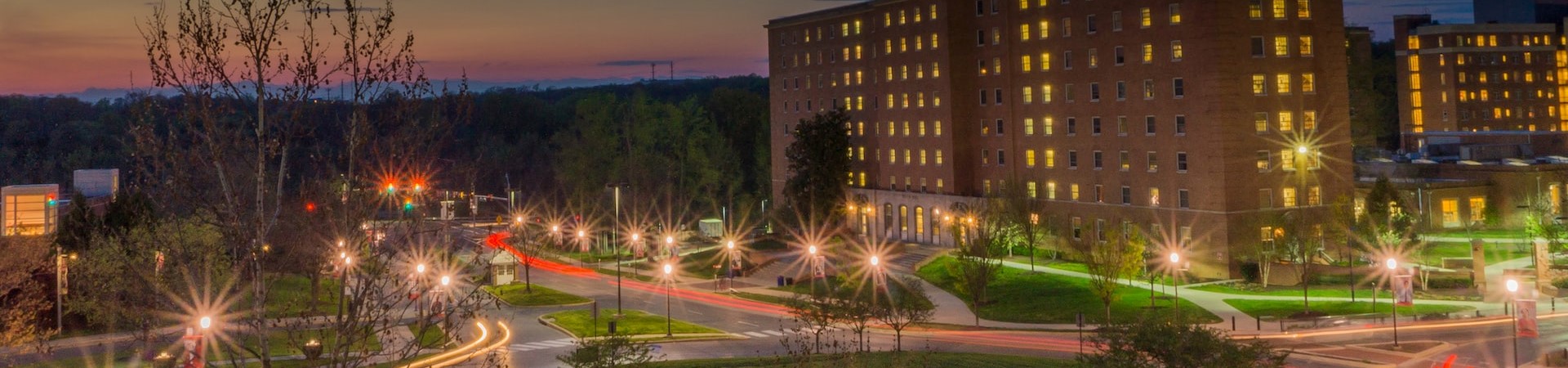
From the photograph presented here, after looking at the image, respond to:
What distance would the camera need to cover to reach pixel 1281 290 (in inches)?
2306

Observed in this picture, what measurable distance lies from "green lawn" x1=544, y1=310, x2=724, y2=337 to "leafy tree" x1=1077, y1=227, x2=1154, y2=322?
16887 mm

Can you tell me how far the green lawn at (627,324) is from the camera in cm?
5159

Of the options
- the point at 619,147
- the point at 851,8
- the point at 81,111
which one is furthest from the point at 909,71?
the point at 81,111

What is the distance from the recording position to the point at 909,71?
92.4m

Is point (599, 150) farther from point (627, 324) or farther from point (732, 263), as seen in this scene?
point (627, 324)

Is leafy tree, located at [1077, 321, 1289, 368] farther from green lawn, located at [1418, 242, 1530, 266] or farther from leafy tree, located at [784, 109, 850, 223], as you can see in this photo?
leafy tree, located at [784, 109, 850, 223]

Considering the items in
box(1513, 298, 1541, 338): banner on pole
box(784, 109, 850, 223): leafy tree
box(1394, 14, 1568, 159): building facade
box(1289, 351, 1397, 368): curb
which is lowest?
box(1289, 351, 1397, 368): curb

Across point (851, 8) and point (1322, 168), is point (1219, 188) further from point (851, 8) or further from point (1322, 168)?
point (851, 8)

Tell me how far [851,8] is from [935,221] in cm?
2177

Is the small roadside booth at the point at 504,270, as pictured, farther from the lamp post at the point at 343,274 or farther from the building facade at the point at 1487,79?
the building facade at the point at 1487,79

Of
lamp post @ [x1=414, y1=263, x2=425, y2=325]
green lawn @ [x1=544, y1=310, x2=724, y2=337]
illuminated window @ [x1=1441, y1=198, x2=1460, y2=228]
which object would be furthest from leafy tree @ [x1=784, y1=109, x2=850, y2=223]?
lamp post @ [x1=414, y1=263, x2=425, y2=325]

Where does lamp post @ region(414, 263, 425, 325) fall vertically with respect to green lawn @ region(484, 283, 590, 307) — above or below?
above

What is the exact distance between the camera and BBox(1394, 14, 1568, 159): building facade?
141750 mm

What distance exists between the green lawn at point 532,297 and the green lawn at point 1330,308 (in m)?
34.2
